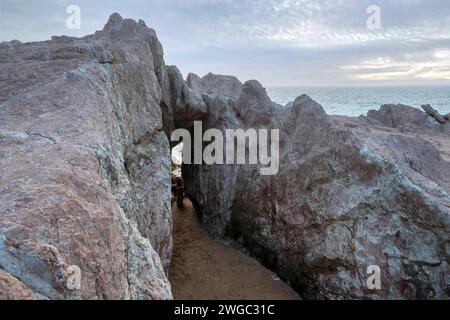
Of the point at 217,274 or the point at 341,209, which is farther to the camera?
the point at 217,274

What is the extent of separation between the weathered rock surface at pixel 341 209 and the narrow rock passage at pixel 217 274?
448mm

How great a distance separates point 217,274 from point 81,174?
703 centimetres

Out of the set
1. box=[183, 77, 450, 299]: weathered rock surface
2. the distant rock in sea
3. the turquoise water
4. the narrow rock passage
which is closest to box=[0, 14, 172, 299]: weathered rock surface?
the distant rock in sea

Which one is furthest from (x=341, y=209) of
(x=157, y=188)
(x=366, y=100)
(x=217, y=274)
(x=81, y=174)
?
(x=366, y=100)

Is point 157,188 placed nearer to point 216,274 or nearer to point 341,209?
point 216,274

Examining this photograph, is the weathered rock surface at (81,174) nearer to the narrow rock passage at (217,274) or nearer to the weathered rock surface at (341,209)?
the narrow rock passage at (217,274)

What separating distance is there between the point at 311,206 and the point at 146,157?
458 centimetres

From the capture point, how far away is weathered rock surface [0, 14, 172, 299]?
9.77 ft

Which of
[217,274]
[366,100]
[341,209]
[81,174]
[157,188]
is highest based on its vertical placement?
[366,100]

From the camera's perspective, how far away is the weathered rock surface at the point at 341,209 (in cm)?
743

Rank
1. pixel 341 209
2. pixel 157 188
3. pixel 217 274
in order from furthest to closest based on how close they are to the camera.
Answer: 1. pixel 217 274
2. pixel 157 188
3. pixel 341 209

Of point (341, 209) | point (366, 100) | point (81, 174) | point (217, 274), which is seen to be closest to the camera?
point (81, 174)

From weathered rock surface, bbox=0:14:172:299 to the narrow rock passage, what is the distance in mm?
1199

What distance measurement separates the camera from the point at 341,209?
8.14 m
